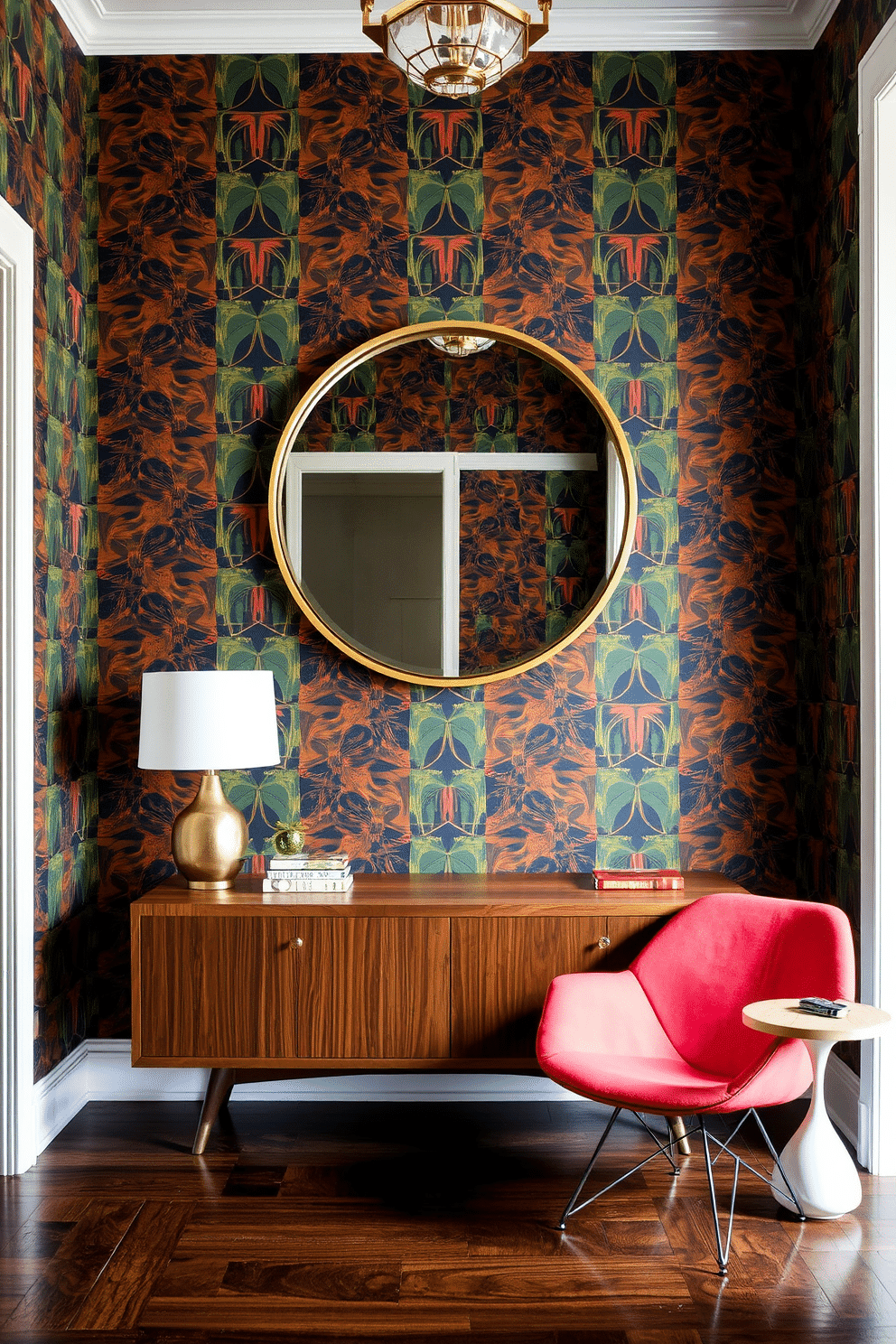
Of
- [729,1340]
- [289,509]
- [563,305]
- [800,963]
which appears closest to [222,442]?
[289,509]

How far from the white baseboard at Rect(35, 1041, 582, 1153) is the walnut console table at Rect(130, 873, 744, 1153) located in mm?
397

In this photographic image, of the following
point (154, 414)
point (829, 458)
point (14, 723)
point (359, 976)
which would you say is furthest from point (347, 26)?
point (359, 976)

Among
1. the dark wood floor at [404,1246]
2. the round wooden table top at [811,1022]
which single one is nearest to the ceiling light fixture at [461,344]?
the round wooden table top at [811,1022]

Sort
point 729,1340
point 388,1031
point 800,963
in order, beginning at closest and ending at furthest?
1. point 729,1340
2. point 800,963
3. point 388,1031

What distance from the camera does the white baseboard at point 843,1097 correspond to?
2711 millimetres

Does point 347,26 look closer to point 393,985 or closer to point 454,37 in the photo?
point 454,37

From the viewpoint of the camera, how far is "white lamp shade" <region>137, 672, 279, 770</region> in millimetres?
2719

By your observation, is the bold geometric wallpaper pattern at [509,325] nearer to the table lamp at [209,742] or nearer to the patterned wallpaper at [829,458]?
the patterned wallpaper at [829,458]

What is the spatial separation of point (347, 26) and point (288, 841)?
237 centimetres

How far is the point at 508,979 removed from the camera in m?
2.71

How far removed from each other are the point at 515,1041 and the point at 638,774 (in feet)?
2.86

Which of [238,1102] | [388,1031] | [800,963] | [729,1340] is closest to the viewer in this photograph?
[729,1340]

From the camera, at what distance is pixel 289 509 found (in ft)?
10.2

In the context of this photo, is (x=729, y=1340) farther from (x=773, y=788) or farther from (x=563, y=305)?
(x=563, y=305)
